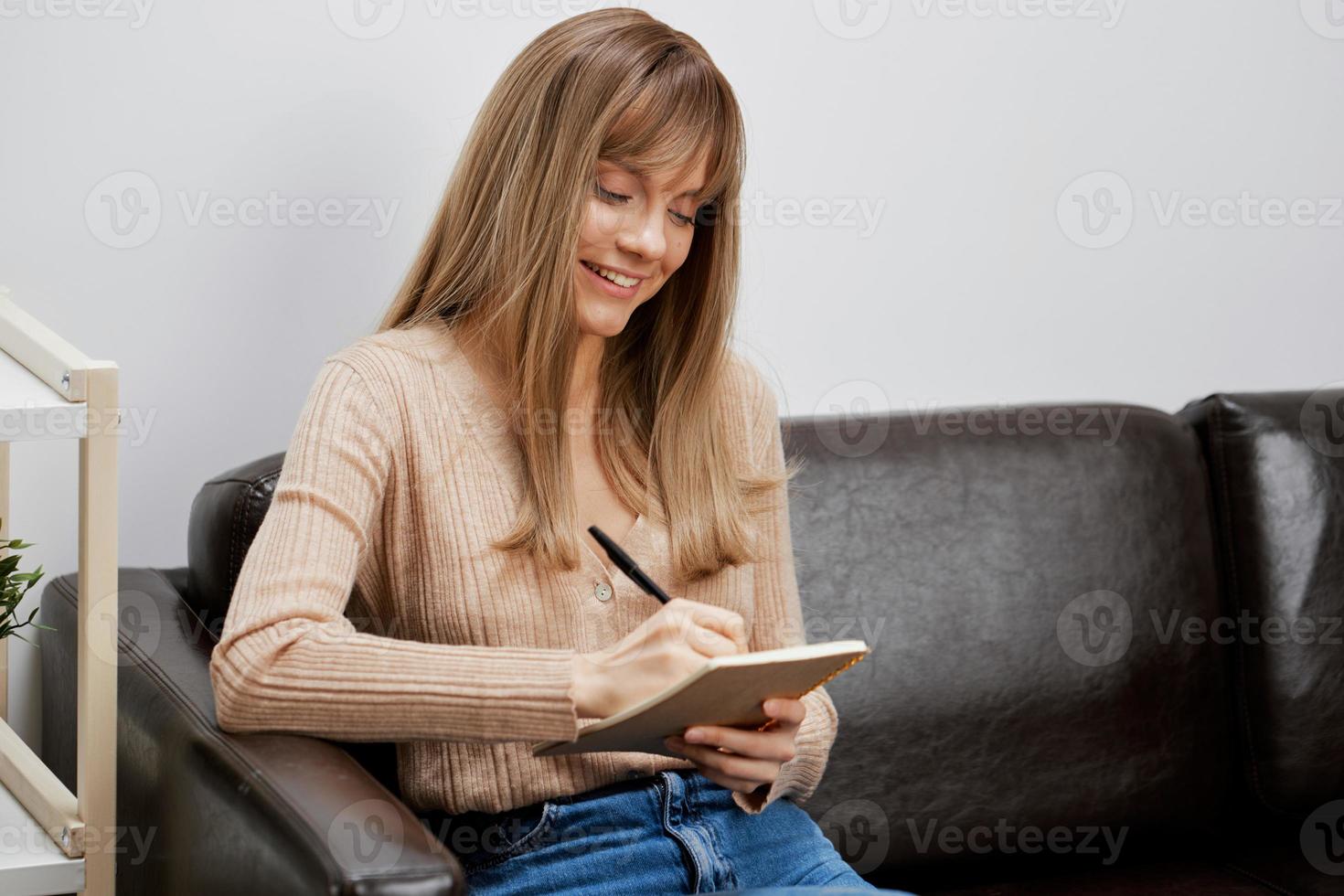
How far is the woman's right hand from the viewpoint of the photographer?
1161 mm

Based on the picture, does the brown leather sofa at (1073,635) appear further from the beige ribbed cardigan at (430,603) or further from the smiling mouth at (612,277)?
the smiling mouth at (612,277)

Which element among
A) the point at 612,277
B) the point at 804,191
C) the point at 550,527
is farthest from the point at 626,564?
the point at 804,191

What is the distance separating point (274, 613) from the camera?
46.1 inches

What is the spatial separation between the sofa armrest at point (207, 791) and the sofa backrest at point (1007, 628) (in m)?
Answer: 0.72

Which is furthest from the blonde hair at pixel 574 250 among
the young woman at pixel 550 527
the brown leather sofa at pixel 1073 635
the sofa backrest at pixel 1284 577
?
the sofa backrest at pixel 1284 577

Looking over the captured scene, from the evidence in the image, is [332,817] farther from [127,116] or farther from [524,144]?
[127,116]

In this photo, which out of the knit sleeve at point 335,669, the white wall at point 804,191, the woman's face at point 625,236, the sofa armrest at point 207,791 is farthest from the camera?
the white wall at point 804,191

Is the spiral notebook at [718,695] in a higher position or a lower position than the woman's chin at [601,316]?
lower

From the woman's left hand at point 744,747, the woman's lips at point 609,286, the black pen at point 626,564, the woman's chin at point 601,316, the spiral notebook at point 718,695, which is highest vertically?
→ the woman's lips at point 609,286

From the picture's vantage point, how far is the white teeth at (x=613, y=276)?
55.7 inches

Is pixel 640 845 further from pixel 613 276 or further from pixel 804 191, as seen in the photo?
pixel 804 191

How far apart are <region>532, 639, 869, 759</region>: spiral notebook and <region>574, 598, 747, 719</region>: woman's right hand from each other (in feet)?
0.08

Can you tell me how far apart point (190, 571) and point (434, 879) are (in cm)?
70

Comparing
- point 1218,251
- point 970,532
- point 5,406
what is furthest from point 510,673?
point 1218,251
